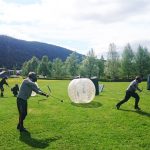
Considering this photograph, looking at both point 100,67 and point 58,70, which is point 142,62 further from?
point 58,70

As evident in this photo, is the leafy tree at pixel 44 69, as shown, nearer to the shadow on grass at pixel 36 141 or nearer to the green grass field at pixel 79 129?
the green grass field at pixel 79 129

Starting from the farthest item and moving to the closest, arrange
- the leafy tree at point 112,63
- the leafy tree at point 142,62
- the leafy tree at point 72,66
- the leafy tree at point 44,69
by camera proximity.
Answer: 1. the leafy tree at point 44,69
2. the leafy tree at point 72,66
3. the leafy tree at point 112,63
4. the leafy tree at point 142,62

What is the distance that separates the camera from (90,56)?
129 meters

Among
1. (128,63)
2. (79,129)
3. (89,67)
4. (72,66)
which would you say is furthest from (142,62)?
(79,129)

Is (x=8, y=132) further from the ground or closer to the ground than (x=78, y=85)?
closer to the ground

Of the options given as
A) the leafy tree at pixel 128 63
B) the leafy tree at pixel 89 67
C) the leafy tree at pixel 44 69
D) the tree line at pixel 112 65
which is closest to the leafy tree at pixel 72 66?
the tree line at pixel 112 65

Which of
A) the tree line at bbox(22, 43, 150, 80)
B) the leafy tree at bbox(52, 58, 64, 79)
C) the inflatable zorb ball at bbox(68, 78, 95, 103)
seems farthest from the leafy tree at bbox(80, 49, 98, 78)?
the inflatable zorb ball at bbox(68, 78, 95, 103)

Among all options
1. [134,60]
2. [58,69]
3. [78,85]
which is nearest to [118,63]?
[134,60]

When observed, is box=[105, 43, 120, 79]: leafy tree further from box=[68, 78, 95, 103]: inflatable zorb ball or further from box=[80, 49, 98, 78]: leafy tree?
box=[68, 78, 95, 103]: inflatable zorb ball

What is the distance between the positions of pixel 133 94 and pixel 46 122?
6.84m

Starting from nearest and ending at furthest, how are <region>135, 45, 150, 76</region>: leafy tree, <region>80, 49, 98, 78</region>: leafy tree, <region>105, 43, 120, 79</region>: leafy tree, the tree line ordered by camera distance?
<region>135, 45, 150, 76</region>: leafy tree → the tree line → <region>105, 43, 120, 79</region>: leafy tree → <region>80, 49, 98, 78</region>: leafy tree

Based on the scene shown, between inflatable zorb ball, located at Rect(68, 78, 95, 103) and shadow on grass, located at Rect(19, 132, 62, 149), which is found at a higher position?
inflatable zorb ball, located at Rect(68, 78, 95, 103)

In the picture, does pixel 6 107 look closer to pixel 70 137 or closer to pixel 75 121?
pixel 75 121

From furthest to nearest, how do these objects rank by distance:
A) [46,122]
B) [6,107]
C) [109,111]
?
[6,107]
[109,111]
[46,122]
